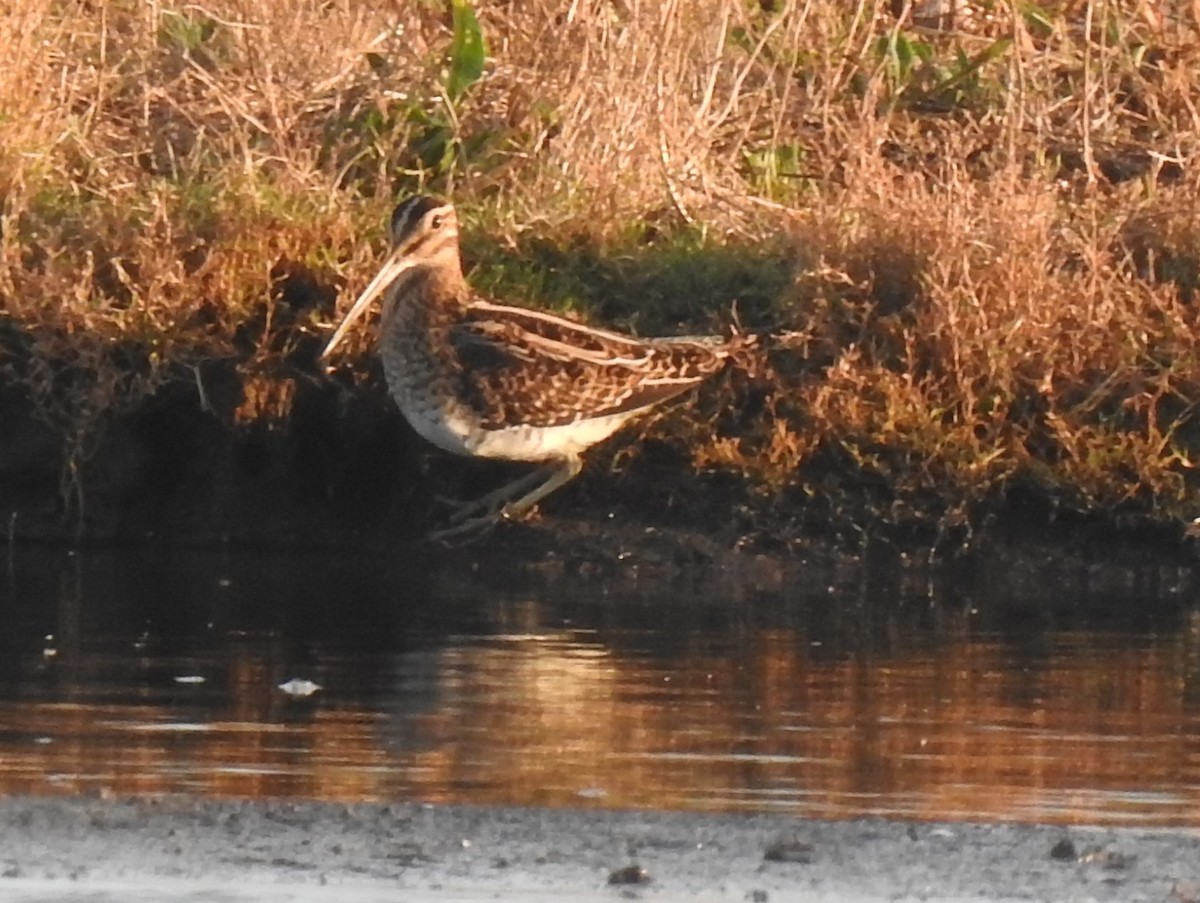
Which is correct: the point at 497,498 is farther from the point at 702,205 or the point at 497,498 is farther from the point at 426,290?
the point at 702,205

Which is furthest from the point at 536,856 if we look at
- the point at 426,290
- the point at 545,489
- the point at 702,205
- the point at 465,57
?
the point at 465,57

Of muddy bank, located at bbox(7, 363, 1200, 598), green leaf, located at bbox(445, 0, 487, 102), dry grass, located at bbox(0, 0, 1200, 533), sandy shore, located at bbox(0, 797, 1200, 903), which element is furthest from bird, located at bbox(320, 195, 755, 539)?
sandy shore, located at bbox(0, 797, 1200, 903)

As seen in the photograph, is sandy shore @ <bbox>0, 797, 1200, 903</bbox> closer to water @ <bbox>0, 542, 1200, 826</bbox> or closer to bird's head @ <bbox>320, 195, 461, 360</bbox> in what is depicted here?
water @ <bbox>0, 542, 1200, 826</bbox>

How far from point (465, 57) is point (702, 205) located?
1.17m

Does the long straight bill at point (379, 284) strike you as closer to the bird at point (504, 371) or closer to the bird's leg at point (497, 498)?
the bird at point (504, 371)

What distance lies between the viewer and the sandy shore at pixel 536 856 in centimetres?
521

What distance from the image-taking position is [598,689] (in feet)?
23.8

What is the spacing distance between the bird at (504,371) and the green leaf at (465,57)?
67.1 inches

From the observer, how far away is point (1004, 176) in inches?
393

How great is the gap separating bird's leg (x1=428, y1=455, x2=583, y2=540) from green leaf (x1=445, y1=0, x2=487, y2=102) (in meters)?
2.10

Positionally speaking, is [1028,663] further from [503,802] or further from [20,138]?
[20,138]

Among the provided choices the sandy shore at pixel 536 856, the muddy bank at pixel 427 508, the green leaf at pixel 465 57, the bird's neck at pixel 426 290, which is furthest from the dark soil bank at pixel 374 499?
the sandy shore at pixel 536 856

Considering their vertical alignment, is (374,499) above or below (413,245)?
below

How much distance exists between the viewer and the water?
618cm
